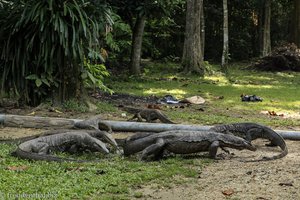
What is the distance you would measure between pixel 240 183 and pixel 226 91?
9645 millimetres

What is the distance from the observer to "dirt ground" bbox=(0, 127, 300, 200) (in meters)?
4.62

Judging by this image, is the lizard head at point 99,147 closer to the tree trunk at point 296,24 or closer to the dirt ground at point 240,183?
the dirt ground at point 240,183

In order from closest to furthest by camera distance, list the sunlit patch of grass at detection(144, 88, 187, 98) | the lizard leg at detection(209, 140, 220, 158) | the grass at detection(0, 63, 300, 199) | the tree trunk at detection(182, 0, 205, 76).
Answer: the grass at detection(0, 63, 300, 199), the lizard leg at detection(209, 140, 220, 158), the sunlit patch of grass at detection(144, 88, 187, 98), the tree trunk at detection(182, 0, 205, 76)

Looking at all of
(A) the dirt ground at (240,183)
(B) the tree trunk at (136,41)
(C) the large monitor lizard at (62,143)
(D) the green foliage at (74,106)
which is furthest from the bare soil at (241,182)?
(B) the tree trunk at (136,41)

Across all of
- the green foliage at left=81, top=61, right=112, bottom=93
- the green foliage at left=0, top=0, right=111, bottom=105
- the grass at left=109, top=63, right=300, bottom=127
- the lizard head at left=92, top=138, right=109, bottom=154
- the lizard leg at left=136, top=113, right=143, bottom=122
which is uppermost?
the green foliage at left=0, top=0, right=111, bottom=105

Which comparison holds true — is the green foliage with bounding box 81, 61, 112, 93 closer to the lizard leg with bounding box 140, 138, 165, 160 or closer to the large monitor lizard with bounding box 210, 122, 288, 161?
the large monitor lizard with bounding box 210, 122, 288, 161

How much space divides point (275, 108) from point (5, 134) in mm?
6284

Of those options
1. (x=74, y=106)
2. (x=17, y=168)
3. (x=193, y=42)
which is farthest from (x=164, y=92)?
(x=17, y=168)

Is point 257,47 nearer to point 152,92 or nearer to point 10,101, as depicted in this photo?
point 152,92

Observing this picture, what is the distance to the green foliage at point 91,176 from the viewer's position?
4582 millimetres

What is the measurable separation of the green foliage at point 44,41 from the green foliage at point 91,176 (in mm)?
3944

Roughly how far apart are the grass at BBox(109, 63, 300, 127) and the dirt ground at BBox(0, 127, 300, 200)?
325 centimetres

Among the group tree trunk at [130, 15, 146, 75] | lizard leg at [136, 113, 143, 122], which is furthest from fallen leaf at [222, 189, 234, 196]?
tree trunk at [130, 15, 146, 75]

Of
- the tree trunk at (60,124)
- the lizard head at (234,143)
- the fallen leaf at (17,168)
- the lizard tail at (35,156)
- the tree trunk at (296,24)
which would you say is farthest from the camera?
the tree trunk at (296,24)
